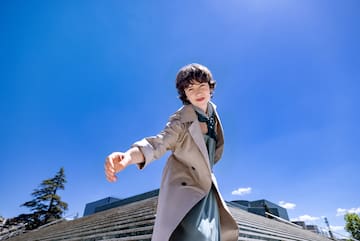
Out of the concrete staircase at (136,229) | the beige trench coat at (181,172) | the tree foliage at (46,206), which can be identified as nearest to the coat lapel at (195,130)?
the beige trench coat at (181,172)

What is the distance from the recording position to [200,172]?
38.7 inches

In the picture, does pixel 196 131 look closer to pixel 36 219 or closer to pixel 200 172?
pixel 200 172

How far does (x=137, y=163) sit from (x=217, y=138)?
0.60m

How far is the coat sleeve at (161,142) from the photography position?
86 centimetres

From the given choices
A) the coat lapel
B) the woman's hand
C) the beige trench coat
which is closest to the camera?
the woman's hand

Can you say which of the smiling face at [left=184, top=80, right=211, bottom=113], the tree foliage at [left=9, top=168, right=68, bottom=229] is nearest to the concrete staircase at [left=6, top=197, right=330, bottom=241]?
the smiling face at [left=184, top=80, right=211, bottom=113]

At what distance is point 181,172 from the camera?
0.99 metres

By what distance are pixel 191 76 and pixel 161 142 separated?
1.66ft

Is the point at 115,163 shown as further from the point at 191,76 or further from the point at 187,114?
the point at 191,76

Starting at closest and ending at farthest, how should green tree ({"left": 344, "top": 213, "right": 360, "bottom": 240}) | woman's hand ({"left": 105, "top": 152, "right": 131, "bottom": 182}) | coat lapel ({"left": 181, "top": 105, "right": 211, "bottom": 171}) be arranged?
woman's hand ({"left": 105, "top": 152, "right": 131, "bottom": 182}), coat lapel ({"left": 181, "top": 105, "right": 211, "bottom": 171}), green tree ({"left": 344, "top": 213, "right": 360, "bottom": 240})

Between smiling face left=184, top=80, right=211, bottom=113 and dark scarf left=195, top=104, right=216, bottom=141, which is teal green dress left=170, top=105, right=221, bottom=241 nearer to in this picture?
dark scarf left=195, top=104, right=216, bottom=141

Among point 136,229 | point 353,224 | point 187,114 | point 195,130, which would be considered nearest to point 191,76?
point 187,114

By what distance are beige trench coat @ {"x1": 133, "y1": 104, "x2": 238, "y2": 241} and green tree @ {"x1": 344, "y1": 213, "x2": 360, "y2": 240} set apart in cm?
2503

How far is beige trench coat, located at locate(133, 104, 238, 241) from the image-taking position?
33.8 inches
